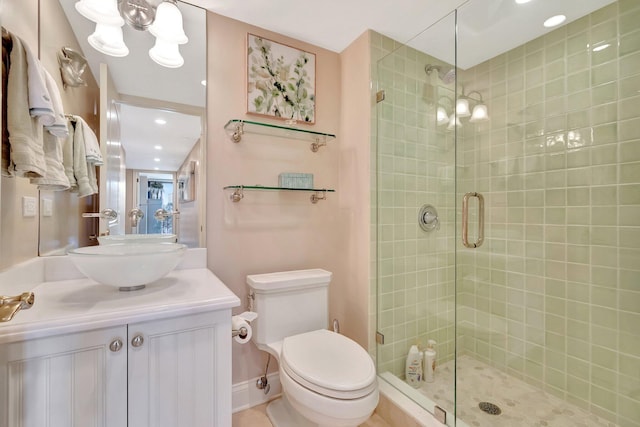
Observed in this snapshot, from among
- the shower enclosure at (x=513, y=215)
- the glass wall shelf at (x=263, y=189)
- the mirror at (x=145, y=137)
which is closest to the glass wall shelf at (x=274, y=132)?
the mirror at (x=145, y=137)

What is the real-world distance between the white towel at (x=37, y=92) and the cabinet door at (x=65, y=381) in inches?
26.3

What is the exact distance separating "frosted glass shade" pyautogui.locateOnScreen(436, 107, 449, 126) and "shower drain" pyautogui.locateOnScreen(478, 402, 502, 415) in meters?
1.73

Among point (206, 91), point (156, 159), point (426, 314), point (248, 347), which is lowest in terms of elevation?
point (248, 347)

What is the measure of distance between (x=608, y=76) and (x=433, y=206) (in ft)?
3.61

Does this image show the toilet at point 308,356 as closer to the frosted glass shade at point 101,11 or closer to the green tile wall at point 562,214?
the green tile wall at point 562,214

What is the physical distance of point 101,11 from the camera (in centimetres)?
125

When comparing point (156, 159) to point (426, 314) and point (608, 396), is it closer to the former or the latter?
point (426, 314)

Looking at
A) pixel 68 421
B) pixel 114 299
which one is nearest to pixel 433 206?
pixel 114 299

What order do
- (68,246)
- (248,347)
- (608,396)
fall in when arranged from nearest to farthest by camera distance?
(68,246)
(608,396)
(248,347)

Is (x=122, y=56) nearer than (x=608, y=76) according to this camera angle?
Yes

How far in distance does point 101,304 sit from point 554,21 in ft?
8.58

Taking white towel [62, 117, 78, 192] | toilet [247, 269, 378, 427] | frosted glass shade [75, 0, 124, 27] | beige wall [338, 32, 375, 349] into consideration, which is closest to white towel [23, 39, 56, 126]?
white towel [62, 117, 78, 192]

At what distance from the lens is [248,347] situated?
64.7 inches

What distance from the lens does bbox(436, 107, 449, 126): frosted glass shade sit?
6.17ft
